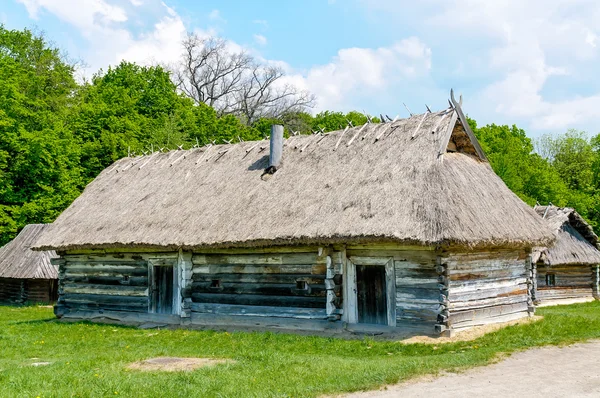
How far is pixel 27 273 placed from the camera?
2764 centimetres

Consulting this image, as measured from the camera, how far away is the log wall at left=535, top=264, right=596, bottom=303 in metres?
28.5

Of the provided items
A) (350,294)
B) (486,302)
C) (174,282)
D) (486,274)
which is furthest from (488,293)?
(174,282)

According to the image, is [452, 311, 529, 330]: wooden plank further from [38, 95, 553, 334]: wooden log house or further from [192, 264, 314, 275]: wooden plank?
[192, 264, 314, 275]: wooden plank

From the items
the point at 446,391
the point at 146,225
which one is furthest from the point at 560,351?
the point at 146,225

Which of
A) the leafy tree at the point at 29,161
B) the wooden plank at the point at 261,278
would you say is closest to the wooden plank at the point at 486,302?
the wooden plank at the point at 261,278

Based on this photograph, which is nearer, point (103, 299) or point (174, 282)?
point (174, 282)

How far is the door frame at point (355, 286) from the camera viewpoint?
15109mm

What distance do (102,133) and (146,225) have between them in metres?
20.6

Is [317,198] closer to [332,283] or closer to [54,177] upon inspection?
[332,283]

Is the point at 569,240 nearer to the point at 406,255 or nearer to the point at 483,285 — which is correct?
the point at 483,285

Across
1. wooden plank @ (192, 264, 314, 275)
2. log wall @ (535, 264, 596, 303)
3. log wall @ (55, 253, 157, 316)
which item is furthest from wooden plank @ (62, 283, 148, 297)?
log wall @ (535, 264, 596, 303)

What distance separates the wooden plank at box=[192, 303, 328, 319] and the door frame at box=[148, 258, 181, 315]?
64cm

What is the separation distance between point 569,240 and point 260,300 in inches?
717

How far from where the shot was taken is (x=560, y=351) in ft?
39.7
